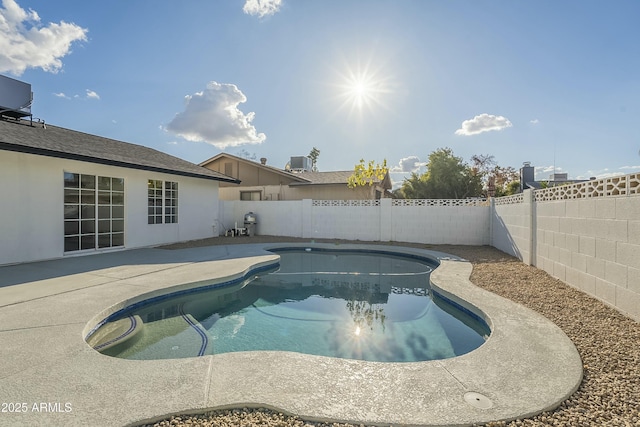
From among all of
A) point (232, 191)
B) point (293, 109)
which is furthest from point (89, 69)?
point (232, 191)

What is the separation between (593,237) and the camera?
15.7ft

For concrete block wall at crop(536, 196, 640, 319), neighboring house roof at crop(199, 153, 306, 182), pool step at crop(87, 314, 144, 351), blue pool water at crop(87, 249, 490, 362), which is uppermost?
neighboring house roof at crop(199, 153, 306, 182)

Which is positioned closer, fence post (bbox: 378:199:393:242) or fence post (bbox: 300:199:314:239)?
fence post (bbox: 378:199:393:242)

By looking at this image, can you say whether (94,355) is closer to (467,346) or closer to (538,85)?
(467,346)

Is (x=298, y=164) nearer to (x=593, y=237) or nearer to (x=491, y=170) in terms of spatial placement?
(x=491, y=170)

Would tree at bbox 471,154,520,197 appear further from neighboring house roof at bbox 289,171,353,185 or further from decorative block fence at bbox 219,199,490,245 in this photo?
decorative block fence at bbox 219,199,490,245

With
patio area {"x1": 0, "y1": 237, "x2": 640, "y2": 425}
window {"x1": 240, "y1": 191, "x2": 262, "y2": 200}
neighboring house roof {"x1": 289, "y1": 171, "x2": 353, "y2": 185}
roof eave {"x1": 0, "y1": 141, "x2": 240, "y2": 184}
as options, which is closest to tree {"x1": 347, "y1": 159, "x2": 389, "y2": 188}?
neighboring house roof {"x1": 289, "y1": 171, "x2": 353, "y2": 185}

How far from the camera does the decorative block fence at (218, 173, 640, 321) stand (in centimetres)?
413

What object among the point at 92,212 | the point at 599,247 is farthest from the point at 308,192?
the point at 599,247

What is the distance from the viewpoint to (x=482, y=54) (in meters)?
9.39

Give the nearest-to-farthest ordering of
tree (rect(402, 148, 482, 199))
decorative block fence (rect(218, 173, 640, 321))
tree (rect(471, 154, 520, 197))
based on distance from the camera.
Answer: decorative block fence (rect(218, 173, 640, 321)), tree (rect(402, 148, 482, 199)), tree (rect(471, 154, 520, 197))

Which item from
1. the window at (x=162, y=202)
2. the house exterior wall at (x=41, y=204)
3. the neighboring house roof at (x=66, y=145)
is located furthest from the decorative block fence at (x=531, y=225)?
the neighboring house roof at (x=66, y=145)

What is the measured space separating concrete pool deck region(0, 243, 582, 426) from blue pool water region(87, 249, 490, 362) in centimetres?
63

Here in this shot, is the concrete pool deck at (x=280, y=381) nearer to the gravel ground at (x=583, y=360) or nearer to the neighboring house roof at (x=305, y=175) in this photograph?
the gravel ground at (x=583, y=360)
